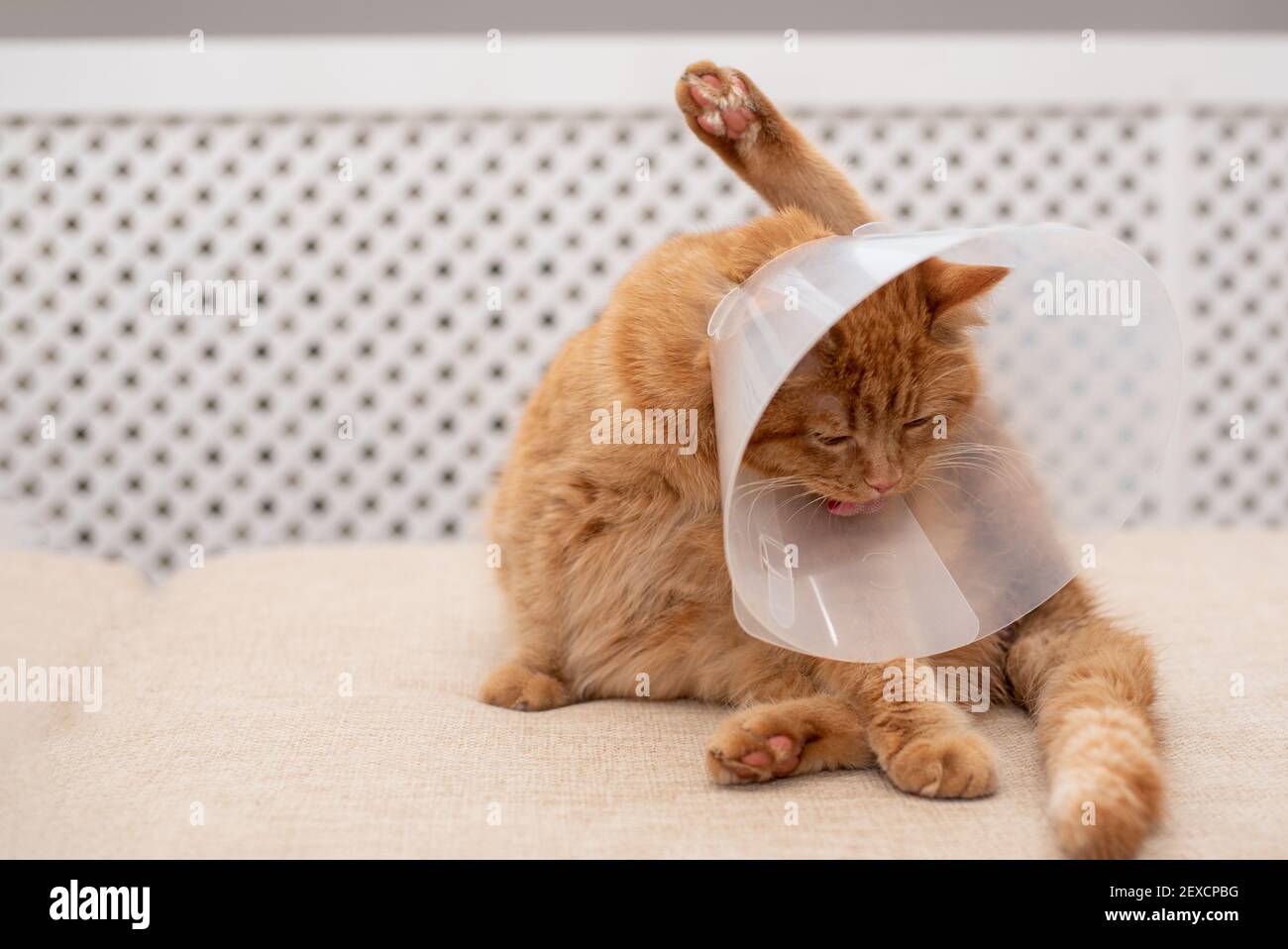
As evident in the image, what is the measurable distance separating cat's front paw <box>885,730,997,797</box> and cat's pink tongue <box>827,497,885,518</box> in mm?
246

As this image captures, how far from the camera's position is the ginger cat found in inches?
42.1

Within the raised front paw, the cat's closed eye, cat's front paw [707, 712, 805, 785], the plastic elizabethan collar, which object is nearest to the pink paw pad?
the raised front paw

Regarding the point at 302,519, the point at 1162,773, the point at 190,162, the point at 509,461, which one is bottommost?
the point at 302,519

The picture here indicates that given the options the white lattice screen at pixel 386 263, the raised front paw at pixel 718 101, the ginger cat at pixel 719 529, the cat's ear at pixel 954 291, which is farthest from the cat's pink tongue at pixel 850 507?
the white lattice screen at pixel 386 263

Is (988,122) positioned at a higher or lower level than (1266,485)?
higher

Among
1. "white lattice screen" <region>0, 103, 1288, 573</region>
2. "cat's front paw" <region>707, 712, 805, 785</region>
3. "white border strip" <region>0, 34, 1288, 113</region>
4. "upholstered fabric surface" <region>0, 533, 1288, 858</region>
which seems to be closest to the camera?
"upholstered fabric surface" <region>0, 533, 1288, 858</region>

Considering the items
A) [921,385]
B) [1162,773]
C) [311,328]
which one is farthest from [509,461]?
[311,328]

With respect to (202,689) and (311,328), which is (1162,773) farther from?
(311,328)

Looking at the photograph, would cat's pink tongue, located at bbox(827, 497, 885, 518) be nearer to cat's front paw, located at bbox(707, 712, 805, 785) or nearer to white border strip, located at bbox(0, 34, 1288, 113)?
cat's front paw, located at bbox(707, 712, 805, 785)

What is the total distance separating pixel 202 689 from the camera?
135 cm

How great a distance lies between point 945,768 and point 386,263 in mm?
2124

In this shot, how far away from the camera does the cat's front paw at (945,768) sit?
1035mm

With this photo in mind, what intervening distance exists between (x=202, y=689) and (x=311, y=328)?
1570 millimetres

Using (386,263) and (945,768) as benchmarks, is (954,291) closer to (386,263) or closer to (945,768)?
(945,768)
